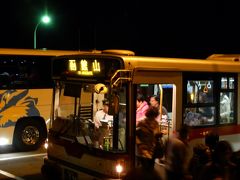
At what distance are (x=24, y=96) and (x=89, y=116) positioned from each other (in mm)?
6413

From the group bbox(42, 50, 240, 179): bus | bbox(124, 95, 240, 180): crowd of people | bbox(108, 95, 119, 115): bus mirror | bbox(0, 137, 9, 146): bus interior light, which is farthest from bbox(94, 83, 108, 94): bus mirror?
bbox(0, 137, 9, 146): bus interior light

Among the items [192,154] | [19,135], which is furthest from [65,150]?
[19,135]

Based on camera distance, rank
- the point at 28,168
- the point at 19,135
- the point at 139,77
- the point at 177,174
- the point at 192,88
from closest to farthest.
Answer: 1. the point at 177,174
2. the point at 139,77
3. the point at 192,88
4. the point at 28,168
5. the point at 19,135

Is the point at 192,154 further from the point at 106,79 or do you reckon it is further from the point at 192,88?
the point at 106,79

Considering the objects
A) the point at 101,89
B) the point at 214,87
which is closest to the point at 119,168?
the point at 101,89

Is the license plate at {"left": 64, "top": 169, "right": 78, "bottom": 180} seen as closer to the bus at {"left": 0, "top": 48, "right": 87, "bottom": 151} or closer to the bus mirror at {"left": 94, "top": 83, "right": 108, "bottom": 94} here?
the bus mirror at {"left": 94, "top": 83, "right": 108, "bottom": 94}

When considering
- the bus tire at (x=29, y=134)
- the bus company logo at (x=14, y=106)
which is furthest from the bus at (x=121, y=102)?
the bus tire at (x=29, y=134)

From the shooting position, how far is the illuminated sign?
863 cm

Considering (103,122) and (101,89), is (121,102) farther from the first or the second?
(103,122)

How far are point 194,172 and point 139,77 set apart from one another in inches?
77.2

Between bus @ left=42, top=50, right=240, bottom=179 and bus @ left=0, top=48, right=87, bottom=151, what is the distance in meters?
5.52

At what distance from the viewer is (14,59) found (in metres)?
15.4

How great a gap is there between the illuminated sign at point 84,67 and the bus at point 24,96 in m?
6.24

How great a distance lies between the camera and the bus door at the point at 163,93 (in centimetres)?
839
